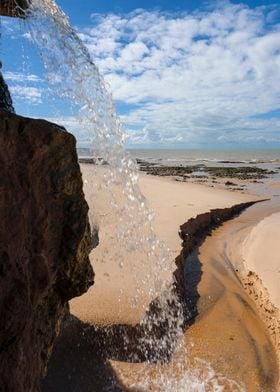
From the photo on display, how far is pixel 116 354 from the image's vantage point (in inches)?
208

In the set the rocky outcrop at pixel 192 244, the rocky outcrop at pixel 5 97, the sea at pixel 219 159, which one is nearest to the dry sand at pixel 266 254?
the rocky outcrop at pixel 192 244

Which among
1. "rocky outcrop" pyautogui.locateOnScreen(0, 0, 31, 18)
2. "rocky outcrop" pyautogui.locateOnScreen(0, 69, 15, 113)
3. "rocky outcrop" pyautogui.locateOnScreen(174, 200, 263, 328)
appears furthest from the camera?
"rocky outcrop" pyautogui.locateOnScreen(174, 200, 263, 328)

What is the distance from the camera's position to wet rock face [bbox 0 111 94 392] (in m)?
2.34

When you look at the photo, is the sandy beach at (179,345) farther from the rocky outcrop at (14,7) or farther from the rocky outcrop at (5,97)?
the rocky outcrop at (14,7)

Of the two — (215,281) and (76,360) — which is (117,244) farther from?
(76,360)

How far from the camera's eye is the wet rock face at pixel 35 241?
7.68 ft

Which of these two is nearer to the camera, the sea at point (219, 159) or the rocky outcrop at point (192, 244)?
the rocky outcrop at point (192, 244)

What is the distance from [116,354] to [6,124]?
3.72 meters

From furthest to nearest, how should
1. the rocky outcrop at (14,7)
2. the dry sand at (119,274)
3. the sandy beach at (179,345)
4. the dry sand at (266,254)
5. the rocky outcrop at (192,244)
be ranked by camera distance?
the dry sand at (266,254) → the rocky outcrop at (192,244) → the dry sand at (119,274) → the sandy beach at (179,345) → the rocky outcrop at (14,7)

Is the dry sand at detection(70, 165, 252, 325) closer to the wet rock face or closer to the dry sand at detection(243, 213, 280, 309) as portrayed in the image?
the dry sand at detection(243, 213, 280, 309)

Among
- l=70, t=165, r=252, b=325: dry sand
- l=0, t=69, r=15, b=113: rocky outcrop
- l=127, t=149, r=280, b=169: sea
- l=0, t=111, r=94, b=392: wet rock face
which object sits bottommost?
l=127, t=149, r=280, b=169: sea

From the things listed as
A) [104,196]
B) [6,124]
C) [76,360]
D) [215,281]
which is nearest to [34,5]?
[6,124]

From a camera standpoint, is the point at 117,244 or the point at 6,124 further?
the point at 117,244

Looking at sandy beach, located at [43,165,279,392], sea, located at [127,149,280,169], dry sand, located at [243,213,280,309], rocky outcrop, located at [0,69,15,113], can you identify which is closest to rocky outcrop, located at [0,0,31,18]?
rocky outcrop, located at [0,69,15,113]
